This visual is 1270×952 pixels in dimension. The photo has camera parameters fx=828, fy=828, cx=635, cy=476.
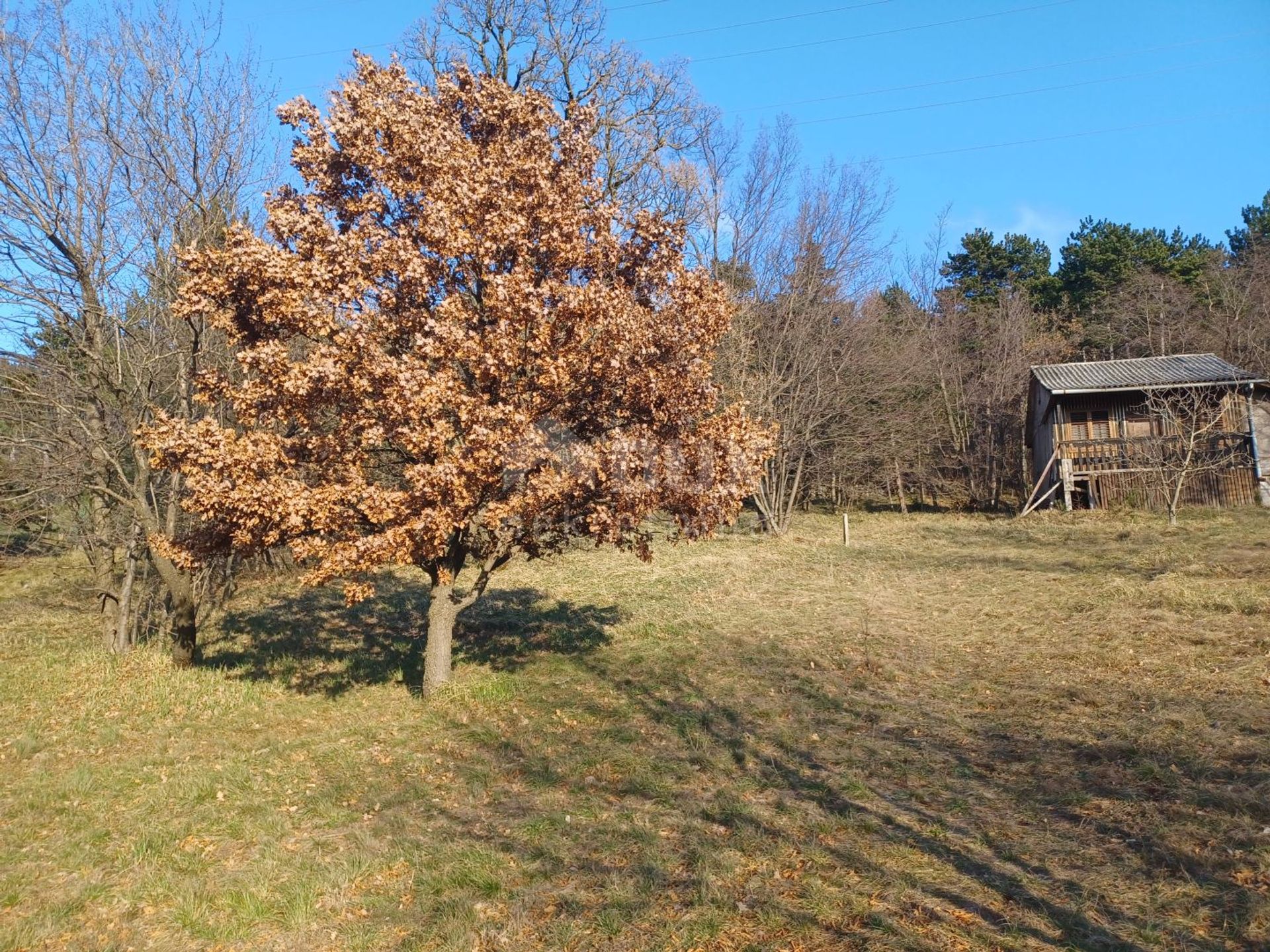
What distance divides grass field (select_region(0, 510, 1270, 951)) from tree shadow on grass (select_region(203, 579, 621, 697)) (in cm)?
13

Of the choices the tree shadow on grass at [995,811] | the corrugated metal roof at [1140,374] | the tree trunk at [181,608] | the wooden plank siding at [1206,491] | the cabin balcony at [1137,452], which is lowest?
the tree shadow on grass at [995,811]

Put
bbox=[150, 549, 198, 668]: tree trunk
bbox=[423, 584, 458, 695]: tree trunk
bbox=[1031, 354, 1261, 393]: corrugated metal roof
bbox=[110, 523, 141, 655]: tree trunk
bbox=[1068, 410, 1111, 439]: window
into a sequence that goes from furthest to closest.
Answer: bbox=[1068, 410, 1111, 439]: window → bbox=[1031, 354, 1261, 393]: corrugated metal roof → bbox=[110, 523, 141, 655]: tree trunk → bbox=[150, 549, 198, 668]: tree trunk → bbox=[423, 584, 458, 695]: tree trunk

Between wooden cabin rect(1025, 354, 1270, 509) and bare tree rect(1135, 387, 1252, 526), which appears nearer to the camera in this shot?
bare tree rect(1135, 387, 1252, 526)

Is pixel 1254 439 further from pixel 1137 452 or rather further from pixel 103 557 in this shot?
pixel 103 557

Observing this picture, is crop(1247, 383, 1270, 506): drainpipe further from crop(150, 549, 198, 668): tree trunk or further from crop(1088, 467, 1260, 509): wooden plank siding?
crop(150, 549, 198, 668): tree trunk

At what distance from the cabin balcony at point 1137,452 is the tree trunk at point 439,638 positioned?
22.5m

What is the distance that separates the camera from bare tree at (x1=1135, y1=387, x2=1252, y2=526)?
2391 cm

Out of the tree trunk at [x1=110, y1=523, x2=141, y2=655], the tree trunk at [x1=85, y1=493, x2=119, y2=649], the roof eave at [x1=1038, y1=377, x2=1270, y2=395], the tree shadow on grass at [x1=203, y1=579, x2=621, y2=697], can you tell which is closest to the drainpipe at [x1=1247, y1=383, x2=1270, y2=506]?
the roof eave at [x1=1038, y1=377, x2=1270, y2=395]

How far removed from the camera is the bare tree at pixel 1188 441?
23906 mm

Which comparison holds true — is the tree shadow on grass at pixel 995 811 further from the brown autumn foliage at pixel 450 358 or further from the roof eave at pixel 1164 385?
the roof eave at pixel 1164 385

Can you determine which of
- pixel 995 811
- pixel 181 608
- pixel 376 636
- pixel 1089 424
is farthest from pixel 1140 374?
pixel 181 608

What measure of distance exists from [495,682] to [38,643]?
874 centimetres

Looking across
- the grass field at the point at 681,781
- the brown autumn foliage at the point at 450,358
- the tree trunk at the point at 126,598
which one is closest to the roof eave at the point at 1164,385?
the grass field at the point at 681,781

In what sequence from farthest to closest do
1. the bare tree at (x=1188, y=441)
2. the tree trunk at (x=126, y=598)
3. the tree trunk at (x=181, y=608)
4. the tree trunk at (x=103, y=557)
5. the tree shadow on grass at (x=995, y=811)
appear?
the bare tree at (x=1188, y=441)
the tree trunk at (x=103, y=557)
the tree trunk at (x=126, y=598)
the tree trunk at (x=181, y=608)
the tree shadow on grass at (x=995, y=811)
